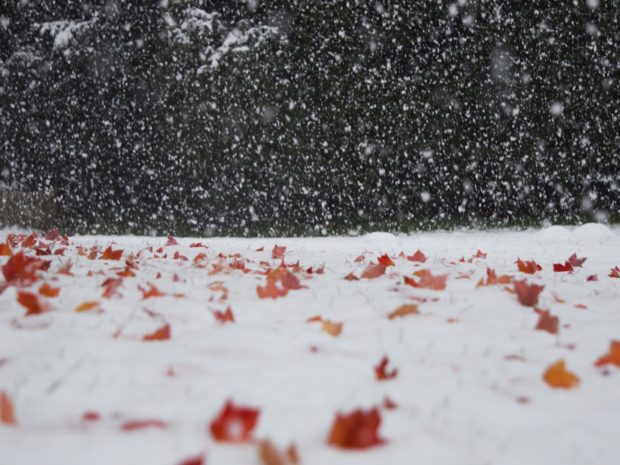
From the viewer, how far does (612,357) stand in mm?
1838

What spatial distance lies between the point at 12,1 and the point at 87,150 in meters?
4.96

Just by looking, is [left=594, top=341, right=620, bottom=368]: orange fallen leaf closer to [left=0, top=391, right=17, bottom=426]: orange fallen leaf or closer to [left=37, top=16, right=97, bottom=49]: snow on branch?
[left=0, top=391, right=17, bottom=426]: orange fallen leaf

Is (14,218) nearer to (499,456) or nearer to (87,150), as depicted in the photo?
(87,150)

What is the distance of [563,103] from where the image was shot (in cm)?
1155

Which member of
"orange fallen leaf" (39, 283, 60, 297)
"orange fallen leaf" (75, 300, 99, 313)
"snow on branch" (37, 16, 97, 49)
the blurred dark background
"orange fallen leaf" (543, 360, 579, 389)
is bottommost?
"orange fallen leaf" (543, 360, 579, 389)

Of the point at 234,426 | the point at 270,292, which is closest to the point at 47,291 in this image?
the point at 270,292

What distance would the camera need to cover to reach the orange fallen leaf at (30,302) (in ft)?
6.53

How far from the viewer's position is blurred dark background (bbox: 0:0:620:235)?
11570 mm

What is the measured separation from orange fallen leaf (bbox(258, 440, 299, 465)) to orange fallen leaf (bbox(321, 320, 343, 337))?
869mm

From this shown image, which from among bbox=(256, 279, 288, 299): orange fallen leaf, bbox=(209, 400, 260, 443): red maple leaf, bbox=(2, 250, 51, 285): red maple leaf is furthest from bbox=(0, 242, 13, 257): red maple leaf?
bbox=(209, 400, 260, 443): red maple leaf

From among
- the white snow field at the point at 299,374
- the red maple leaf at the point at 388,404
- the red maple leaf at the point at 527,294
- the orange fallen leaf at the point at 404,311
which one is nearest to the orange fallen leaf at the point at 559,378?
the white snow field at the point at 299,374

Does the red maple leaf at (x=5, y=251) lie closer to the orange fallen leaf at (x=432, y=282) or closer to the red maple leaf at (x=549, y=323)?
the orange fallen leaf at (x=432, y=282)

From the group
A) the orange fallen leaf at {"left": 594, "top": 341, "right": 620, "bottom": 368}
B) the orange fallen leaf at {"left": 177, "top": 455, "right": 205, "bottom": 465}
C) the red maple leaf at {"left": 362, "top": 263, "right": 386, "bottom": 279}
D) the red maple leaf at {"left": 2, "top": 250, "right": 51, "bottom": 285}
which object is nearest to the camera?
the orange fallen leaf at {"left": 177, "top": 455, "right": 205, "bottom": 465}

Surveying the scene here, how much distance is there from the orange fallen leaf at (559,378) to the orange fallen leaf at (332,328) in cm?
75
